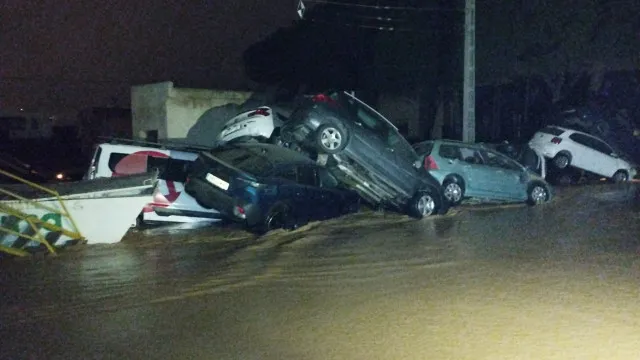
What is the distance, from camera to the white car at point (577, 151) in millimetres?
22406

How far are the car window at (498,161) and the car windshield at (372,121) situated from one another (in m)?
3.36

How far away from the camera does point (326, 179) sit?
14398mm

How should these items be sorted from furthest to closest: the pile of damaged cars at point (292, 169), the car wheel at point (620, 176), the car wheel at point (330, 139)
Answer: the car wheel at point (620, 176) < the car wheel at point (330, 139) < the pile of damaged cars at point (292, 169)

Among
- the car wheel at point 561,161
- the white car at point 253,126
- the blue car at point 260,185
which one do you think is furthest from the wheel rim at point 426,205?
the car wheel at point 561,161

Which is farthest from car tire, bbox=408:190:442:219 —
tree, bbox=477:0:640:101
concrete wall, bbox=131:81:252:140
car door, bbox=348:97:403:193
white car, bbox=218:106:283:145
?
tree, bbox=477:0:640:101

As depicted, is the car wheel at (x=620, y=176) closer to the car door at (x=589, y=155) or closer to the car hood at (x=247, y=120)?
the car door at (x=589, y=155)

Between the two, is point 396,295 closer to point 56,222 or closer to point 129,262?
point 129,262

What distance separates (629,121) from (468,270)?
22.2 meters

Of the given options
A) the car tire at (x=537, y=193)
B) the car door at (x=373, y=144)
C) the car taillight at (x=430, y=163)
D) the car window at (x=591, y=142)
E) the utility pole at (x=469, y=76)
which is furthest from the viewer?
the car window at (x=591, y=142)

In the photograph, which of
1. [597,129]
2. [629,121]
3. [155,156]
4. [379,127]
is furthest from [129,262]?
[629,121]

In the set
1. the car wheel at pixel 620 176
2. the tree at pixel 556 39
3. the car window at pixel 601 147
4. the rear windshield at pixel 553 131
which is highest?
the tree at pixel 556 39

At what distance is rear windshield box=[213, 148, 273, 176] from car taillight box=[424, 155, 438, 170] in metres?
4.76

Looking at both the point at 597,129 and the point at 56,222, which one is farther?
the point at 597,129

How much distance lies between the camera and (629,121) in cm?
2911
